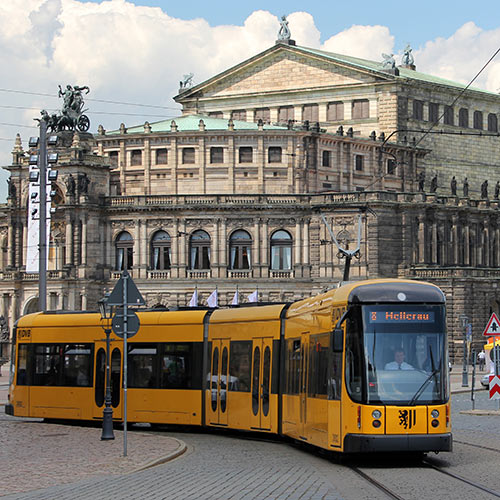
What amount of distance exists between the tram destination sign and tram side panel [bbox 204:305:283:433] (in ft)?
17.9

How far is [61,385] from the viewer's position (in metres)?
35.9

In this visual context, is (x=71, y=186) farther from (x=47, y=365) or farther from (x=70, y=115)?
(x=47, y=365)

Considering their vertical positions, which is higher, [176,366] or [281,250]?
[281,250]

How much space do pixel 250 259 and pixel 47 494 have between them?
73724 millimetres

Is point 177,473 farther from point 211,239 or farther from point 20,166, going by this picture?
point 20,166

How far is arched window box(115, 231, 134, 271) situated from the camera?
94250 millimetres

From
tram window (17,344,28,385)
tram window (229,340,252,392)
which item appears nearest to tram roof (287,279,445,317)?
tram window (229,340,252,392)

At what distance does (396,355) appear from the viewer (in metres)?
23.5

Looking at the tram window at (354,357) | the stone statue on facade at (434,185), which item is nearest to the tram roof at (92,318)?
the tram window at (354,357)

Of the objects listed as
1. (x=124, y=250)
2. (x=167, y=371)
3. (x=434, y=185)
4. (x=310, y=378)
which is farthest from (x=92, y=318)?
(x=434, y=185)

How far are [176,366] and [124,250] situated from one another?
62027 mm

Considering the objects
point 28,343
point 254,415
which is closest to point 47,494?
point 254,415

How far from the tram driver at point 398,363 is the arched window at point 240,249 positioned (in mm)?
69208

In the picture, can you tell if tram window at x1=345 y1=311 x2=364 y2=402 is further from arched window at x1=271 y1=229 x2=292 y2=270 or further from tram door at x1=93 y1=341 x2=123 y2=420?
arched window at x1=271 y1=229 x2=292 y2=270
